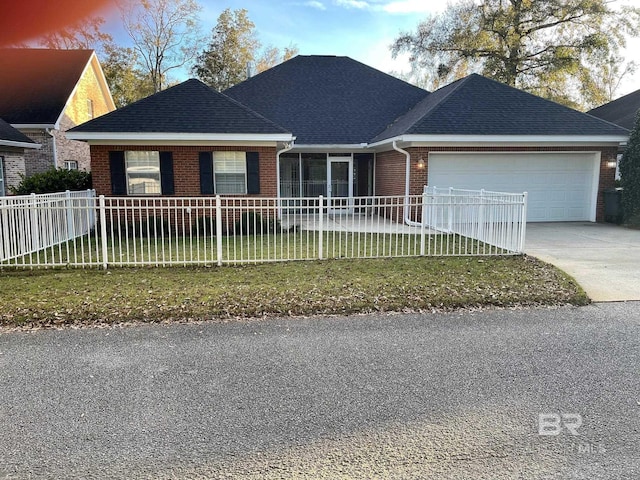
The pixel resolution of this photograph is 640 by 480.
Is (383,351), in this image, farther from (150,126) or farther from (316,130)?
(316,130)

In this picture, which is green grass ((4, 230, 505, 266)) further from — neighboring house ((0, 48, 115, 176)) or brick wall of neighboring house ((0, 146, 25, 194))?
neighboring house ((0, 48, 115, 176))

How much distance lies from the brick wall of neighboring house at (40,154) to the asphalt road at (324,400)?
16.9 m

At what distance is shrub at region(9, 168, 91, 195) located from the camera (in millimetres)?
13000

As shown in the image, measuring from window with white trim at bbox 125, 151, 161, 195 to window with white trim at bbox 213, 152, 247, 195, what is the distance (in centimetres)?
165

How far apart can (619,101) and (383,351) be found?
881 inches

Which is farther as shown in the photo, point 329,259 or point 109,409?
point 329,259

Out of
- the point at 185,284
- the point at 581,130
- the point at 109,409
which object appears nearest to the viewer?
the point at 109,409

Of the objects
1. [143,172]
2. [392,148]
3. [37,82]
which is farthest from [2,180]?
[392,148]

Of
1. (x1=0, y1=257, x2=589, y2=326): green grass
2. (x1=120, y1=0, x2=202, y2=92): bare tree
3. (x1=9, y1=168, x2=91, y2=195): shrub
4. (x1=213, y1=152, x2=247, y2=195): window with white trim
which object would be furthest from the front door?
(x1=120, y1=0, x2=202, y2=92): bare tree

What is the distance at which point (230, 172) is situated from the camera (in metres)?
13.3

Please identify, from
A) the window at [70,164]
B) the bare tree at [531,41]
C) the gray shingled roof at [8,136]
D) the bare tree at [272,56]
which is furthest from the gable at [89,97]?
the bare tree at [531,41]

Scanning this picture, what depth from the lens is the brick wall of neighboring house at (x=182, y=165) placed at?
12781mm

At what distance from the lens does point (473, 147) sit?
44.8ft

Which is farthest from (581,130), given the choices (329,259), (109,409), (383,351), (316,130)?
(109,409)
